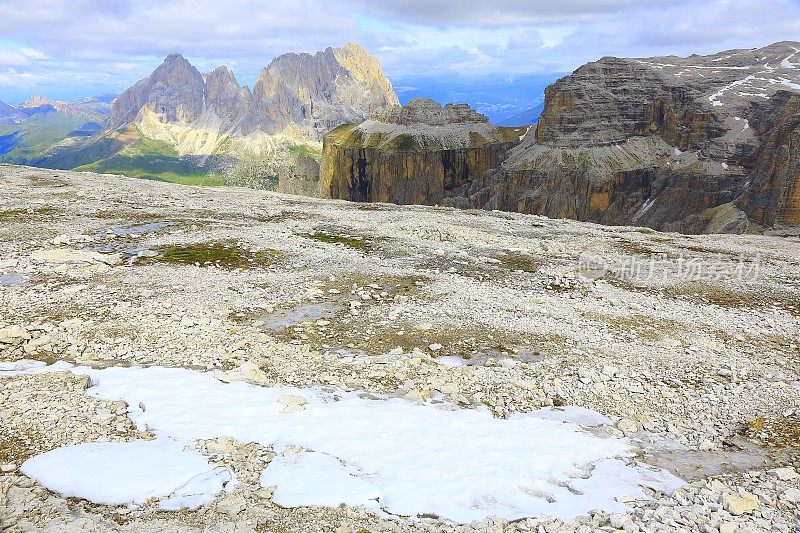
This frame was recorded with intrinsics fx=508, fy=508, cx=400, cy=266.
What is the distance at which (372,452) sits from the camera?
463 inches

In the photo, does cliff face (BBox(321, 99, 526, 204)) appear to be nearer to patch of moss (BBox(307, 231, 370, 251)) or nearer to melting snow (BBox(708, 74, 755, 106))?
melting snow (BBox(708, 74, 755, 106))

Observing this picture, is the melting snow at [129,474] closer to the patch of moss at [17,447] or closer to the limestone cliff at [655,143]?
the patch of moss at [17,447]

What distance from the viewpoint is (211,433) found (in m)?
12.1

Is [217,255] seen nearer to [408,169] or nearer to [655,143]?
[408,169]

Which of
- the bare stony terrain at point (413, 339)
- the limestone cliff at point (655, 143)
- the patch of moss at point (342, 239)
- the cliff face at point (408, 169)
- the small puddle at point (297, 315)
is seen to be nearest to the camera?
the bare stony terrain at point (413, 339)

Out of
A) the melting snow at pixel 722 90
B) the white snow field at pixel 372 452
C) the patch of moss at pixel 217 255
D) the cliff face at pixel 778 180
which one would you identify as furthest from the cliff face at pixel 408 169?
the white snow field at pixel 372 452

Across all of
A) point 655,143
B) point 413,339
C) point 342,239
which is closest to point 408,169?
point 655,143

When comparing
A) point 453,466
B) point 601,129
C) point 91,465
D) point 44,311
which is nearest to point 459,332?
point 453,466

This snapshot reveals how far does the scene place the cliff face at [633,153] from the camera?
14225 centimetres

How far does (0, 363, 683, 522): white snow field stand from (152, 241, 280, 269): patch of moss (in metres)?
12.3

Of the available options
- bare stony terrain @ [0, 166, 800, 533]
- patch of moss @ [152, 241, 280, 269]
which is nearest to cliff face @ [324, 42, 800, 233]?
bare stony terrain @ [0, 166, 800, 533]

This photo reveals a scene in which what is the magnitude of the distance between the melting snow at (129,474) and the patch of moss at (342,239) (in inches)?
863

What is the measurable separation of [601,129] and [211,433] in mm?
185722

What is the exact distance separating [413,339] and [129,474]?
34.9ft
